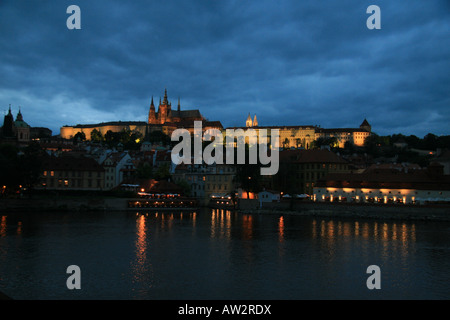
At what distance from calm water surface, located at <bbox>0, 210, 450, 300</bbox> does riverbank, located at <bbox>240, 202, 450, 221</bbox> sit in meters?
5.90

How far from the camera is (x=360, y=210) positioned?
165 feet

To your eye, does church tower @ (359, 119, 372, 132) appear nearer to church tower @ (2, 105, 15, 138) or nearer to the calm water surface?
church tower @ (2, 105, 15, 138)

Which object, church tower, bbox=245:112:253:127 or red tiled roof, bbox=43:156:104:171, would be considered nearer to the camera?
red tiled roof, bbox=43:156:104:171

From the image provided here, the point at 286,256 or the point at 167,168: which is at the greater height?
the point at 167,168

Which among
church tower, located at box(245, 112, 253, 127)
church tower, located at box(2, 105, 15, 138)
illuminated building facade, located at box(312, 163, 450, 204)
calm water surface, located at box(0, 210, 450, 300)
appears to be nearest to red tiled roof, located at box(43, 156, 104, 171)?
calm water surface, located at box(0, 210, 450, 300)

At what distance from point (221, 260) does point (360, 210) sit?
29.9 meters

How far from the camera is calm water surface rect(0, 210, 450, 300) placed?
1919 cm

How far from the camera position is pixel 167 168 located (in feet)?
238

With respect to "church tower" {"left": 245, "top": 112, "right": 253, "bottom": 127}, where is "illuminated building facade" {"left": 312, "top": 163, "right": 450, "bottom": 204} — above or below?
below

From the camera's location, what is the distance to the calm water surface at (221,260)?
63.0 ft

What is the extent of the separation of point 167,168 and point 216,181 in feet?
34.8

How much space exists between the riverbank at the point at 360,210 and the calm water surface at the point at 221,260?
5.90m
